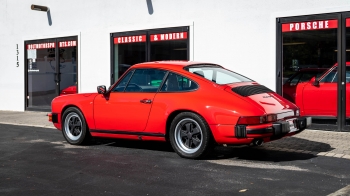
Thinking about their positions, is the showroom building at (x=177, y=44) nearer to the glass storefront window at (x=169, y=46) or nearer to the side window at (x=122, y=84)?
the glass storefront window at (x=169, y=46)

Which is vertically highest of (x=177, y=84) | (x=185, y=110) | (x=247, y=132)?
(x=177, y=84)

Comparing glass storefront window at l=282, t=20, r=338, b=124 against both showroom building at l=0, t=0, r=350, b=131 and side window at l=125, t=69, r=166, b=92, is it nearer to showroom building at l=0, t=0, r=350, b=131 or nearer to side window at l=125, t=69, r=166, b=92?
showroom building at l=0, t=0, r=350, b=131

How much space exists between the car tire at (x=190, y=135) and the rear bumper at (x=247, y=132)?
6.3 inches

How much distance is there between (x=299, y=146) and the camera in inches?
352

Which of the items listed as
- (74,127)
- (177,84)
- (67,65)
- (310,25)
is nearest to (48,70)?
(67,65)

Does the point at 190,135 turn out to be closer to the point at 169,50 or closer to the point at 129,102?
the point at 129,102

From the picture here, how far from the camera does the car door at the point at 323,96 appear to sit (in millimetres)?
11188

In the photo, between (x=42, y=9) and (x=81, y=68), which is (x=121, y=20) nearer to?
(x=81, y=68)

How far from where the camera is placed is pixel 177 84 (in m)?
7.97

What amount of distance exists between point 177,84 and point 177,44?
20.4 feet

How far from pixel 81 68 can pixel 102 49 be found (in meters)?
1.14

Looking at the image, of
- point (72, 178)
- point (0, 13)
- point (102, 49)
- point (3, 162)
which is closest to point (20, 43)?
point (0, 13)

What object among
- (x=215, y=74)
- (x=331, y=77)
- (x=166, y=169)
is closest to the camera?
(x=166, y=169)

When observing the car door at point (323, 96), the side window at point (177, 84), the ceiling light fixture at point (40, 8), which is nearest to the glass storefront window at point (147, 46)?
the ceiling light fixture at point (40, 8)
